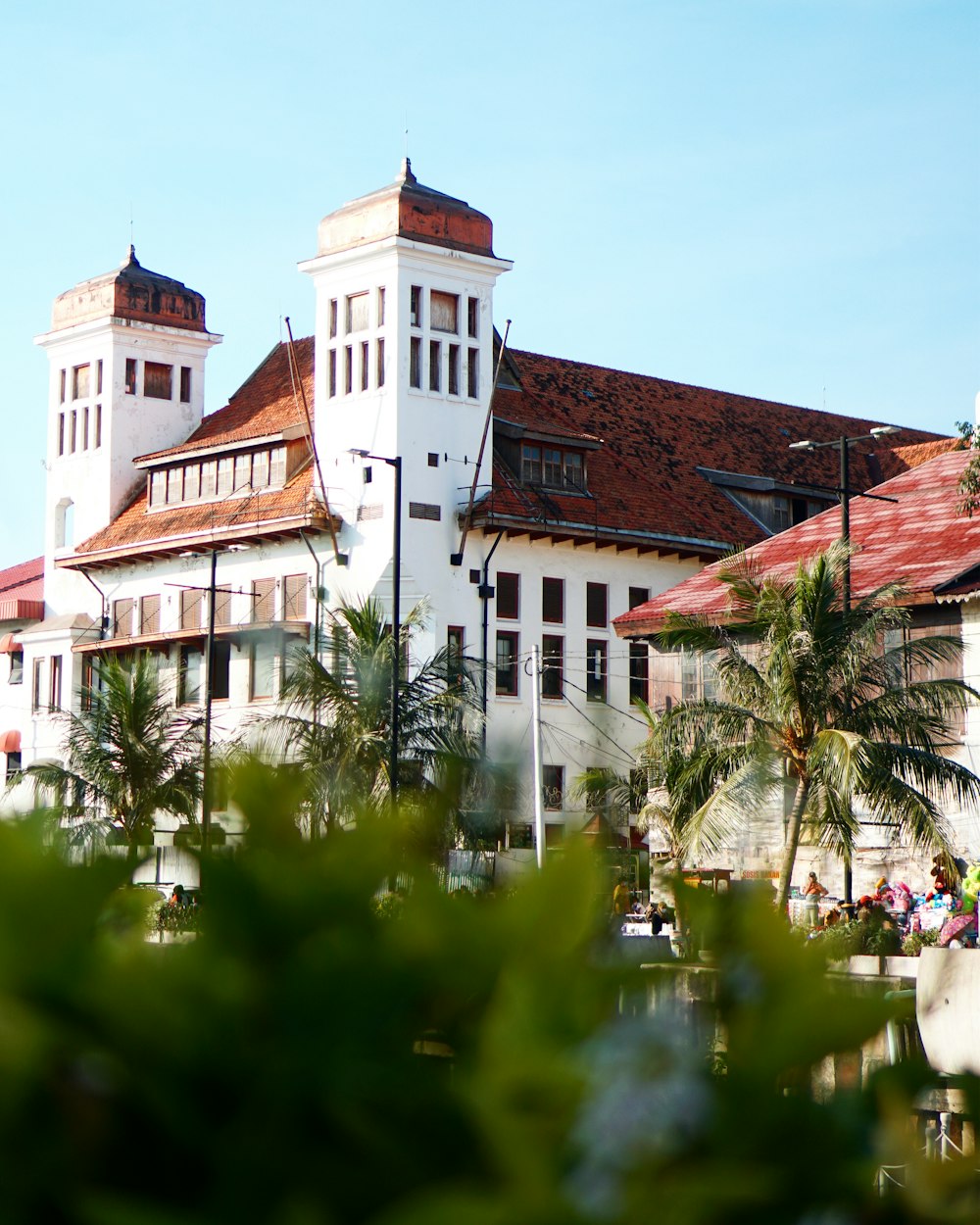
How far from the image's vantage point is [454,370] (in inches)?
1866

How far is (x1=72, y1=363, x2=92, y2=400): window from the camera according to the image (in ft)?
178

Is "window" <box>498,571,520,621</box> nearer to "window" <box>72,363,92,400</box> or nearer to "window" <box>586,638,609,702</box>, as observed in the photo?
"window" <box>586,638,609,702</box>

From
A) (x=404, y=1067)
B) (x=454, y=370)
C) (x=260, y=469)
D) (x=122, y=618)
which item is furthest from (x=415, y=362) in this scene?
(x=404, y=1067)

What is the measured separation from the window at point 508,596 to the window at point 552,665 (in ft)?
3.64

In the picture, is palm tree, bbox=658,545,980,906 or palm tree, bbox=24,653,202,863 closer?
palm tree, bbox=658,545,980,906

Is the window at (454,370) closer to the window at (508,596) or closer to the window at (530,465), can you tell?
the window at (530,465)

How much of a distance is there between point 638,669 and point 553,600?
272 cm

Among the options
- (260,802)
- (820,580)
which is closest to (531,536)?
(820,580)

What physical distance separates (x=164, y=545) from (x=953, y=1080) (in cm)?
4937

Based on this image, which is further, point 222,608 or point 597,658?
point 222,608

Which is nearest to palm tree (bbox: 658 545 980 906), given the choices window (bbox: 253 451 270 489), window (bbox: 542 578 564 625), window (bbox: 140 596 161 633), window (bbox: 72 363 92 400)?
window (bbox: 542 578 564 625)

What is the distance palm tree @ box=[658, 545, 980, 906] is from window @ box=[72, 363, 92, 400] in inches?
1238

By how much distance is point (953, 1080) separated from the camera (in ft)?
4.24

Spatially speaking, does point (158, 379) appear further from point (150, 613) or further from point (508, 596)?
point (508, 596)
